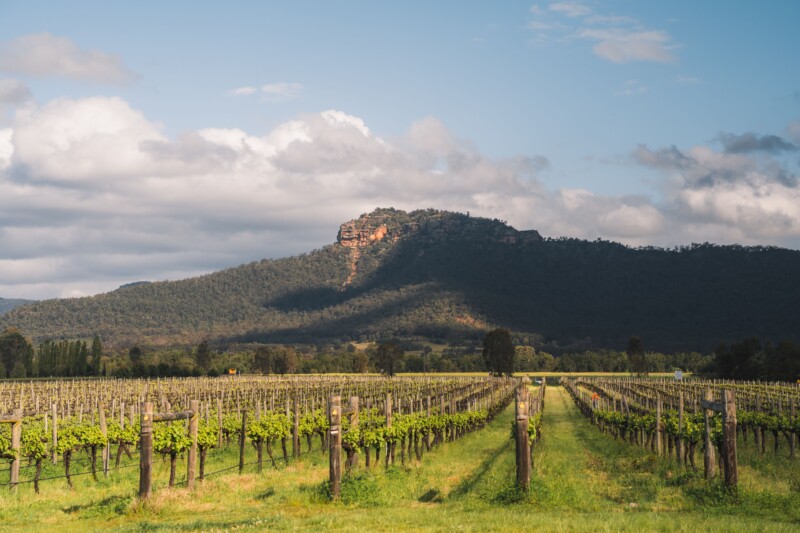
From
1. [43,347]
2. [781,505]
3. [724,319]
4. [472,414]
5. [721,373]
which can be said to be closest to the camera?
[781,505]

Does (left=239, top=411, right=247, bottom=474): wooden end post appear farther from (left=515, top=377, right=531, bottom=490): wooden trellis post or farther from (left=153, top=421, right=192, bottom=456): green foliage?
(left=515, top=377, right=531, bottom=490): wooden trellis post

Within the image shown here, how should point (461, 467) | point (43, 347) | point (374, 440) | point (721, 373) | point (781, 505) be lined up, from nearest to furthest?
point (781, 505) → point (374, 440) → point (461, 467) → point (721, 373) → point (43, 347)

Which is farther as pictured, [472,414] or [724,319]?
[724,319]

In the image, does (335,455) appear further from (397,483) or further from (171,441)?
(171,441)

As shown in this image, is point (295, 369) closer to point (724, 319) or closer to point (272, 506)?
point (724, 319)

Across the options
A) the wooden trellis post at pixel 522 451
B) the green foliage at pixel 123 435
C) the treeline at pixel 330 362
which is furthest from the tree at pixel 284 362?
the wooden trellis post at pixel 522 451

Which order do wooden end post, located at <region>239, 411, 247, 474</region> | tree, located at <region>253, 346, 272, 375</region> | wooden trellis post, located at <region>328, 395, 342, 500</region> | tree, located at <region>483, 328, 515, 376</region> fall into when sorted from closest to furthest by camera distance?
wooden trellis post, located at <region>328, 395, 342, 500</region> → wooden end post, located at <region>239, 411, 247, 474</region> → tree, located at <region>483, 328, 515, 376</region> → tree, located at <region>253, 346, 272, 375</region>

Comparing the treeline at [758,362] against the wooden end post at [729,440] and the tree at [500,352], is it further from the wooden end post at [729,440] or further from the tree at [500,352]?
the wooden end post at [729,440]

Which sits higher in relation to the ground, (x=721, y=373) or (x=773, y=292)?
(x=773, y=292)

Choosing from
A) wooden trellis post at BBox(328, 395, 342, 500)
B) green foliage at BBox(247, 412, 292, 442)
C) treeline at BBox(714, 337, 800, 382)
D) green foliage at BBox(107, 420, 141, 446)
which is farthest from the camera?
treeline at BBox(714, 337, 800, 382)

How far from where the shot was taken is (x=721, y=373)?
116m

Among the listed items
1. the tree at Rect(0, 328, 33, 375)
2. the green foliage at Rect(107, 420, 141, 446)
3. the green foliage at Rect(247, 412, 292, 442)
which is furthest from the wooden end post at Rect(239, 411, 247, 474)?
the tree at Rect(0, 328, 33, 375)

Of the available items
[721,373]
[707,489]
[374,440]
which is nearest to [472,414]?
[374,440]

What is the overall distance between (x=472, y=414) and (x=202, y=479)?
748 inches
